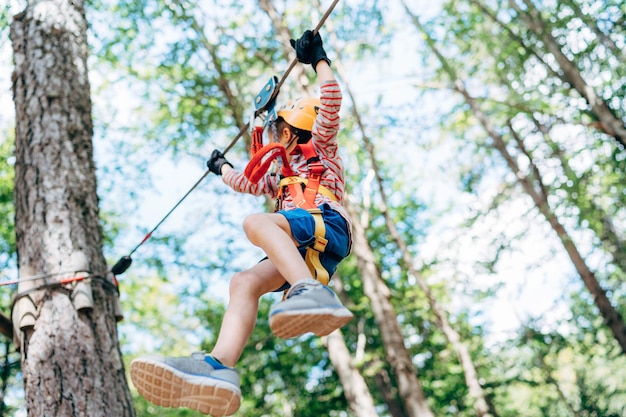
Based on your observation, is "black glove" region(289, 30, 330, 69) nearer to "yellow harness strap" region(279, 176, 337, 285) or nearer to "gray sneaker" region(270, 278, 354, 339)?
"yellow harness strap" region(279, 176, 337, 285)

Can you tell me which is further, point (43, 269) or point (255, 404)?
point (255, 404)

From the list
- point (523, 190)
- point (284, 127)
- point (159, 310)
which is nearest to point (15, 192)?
point (284, 127)

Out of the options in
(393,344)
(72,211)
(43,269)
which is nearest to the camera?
(43,269)

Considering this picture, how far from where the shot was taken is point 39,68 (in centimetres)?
389

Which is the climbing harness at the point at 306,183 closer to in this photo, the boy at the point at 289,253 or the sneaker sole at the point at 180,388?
the boy at the point at 289,253

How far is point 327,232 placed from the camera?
8.41 ft

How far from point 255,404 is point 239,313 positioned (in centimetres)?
1194

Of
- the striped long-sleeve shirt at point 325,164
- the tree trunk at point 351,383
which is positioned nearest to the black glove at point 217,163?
the striped long-sleeve shirt at point 325,164

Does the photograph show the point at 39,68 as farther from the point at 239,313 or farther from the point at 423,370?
the point at 423,370

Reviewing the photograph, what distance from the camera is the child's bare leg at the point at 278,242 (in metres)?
2.26

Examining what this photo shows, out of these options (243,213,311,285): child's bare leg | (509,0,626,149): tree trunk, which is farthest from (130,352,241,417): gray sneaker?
(509,0,626,149): tree trunk

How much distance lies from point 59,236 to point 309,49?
1.70m

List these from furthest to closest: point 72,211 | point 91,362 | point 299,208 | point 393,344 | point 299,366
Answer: point 299,366 < point 393,344 < point 72,211 < point 91,362 < point 299,208

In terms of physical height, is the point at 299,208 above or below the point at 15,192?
below
